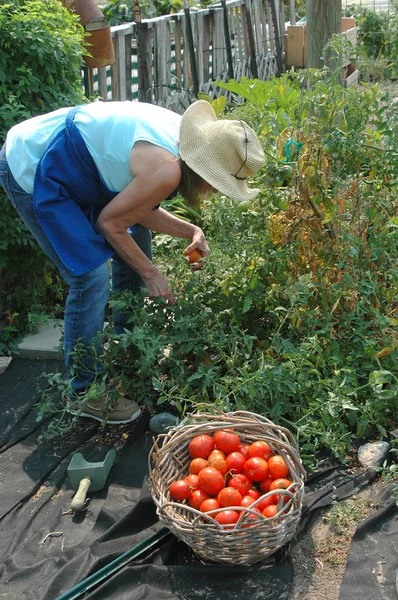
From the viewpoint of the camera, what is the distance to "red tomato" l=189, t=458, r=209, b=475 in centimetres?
275

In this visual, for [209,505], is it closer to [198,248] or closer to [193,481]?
[193,481]

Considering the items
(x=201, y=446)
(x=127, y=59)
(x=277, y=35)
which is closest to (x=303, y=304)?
(x=201, y=446)

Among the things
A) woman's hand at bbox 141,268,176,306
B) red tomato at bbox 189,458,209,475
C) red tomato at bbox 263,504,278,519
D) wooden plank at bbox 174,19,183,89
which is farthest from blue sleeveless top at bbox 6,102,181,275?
wooden plank at bbox 174,19,183,89

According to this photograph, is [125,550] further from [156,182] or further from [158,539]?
[156,182]

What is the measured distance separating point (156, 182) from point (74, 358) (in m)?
0.96

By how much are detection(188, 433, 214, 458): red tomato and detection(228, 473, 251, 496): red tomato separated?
172mm

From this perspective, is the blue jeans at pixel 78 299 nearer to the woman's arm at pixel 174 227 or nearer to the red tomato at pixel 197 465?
the woman's arm at pixel 174 227

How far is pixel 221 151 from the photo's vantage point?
3.14 m

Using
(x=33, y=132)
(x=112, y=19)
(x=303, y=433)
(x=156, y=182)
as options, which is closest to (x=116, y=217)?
(x=156, y=182)

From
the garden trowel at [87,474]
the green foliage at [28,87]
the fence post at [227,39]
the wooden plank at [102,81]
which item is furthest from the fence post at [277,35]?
the garden trowel at [87,474]

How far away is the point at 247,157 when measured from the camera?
3.15 meters

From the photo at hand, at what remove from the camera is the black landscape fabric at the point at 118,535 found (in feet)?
8.43

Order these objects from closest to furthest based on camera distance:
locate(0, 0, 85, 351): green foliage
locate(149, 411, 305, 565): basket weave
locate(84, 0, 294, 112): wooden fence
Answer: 1. locate(149, 411, 305, 565): basket weave
2. locate(0, 0, 85, 351): green foliage
3. locate(84, 0, 294, 112): wooden fence

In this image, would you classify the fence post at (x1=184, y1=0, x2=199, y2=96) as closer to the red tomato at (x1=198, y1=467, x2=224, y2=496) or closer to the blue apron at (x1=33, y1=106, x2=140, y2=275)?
the blue apron at (x1=33, y1=106, x2=140, y2=275)
